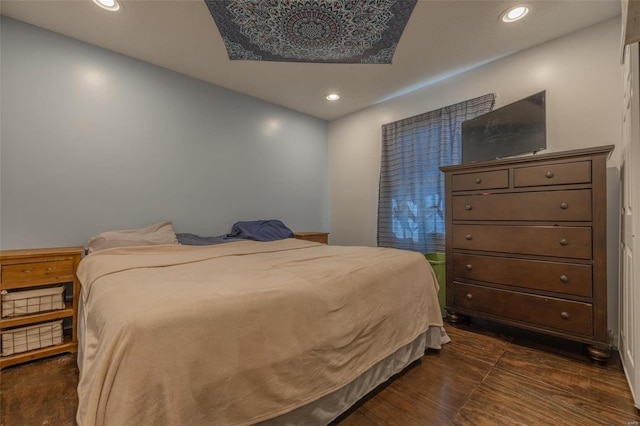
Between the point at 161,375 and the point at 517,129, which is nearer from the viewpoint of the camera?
the point at 161,375

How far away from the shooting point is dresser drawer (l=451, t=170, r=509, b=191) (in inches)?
86.7

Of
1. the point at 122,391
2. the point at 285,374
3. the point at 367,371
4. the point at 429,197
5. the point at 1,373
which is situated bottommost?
the point at 1,373

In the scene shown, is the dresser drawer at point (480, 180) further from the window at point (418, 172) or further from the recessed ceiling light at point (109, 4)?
the recessed ceiling light at point (109, 4)

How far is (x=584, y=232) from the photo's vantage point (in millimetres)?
1854

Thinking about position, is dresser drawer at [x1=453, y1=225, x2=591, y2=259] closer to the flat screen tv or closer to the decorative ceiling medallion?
the flat screen tv

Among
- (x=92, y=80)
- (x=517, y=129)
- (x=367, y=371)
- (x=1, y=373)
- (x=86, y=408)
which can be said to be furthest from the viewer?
(x=92, y=80)

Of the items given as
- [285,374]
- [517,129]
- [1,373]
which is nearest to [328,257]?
[285,374]

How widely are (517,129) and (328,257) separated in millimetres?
1908

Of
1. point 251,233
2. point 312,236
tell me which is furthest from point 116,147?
point 312,236

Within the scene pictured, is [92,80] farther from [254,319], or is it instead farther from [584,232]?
[584,232]

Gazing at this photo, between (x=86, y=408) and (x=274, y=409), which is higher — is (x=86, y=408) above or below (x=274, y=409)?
above

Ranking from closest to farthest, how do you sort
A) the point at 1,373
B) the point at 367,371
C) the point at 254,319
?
the point at 254,319, the point at 367,371, the point at 1,373

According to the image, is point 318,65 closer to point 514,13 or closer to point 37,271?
point 514,13

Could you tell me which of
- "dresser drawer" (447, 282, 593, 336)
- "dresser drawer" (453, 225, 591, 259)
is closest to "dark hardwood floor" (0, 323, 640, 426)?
"dresser drawer" (447, 282, 593, 336)
